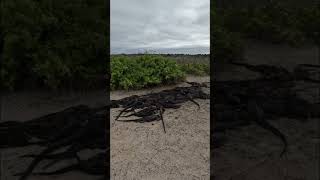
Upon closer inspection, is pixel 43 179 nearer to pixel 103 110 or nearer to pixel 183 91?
pixel 103 110

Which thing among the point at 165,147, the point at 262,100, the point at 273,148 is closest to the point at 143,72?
the point at 165,147

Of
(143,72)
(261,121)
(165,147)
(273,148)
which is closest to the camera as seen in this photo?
(273,148)

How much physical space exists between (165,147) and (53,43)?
1.12 meters

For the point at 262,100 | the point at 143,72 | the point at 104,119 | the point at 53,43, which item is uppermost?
the point at 53,43

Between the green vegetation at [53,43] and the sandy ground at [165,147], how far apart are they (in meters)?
0.58

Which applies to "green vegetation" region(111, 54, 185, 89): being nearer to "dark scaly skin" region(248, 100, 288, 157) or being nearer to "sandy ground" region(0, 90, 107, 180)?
"sandy ground" region(0, 90, 107, 180)

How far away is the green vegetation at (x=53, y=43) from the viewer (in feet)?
7.04

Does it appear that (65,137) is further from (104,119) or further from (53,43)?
(53,43)

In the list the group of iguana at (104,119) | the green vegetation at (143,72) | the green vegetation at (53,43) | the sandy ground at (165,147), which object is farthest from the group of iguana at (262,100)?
the green vegetation at (143,72)

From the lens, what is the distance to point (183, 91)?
4.07 metres

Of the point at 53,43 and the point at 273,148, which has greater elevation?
the point at 53,43

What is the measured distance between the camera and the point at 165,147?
2.75 meters

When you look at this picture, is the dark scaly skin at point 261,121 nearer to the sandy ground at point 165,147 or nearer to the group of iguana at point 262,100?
the group of iguana at point 262,100

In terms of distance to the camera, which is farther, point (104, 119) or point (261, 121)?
point (104, 119)
